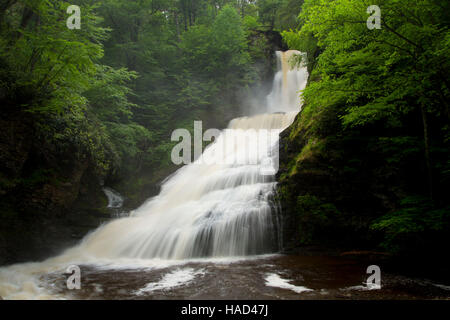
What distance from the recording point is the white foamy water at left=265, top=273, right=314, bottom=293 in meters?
4.87

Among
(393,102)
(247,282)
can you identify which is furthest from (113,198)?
(393,102)

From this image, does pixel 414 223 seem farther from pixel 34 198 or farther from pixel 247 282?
pixel 34 198

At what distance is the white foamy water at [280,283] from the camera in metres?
4.87

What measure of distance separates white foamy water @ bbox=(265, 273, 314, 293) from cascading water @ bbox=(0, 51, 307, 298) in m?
2.15

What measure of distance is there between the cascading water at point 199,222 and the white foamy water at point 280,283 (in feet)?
7.06

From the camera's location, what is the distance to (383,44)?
5414 millimetres

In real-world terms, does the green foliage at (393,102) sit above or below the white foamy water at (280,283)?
above

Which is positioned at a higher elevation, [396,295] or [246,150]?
[246,150]

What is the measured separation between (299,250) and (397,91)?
182 inches

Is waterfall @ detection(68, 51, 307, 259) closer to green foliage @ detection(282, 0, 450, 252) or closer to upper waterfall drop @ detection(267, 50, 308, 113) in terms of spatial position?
green foliage @ detection(282, 0, 450, 252)

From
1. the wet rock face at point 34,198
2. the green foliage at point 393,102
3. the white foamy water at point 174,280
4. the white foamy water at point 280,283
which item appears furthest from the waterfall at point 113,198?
the green foliage at point 393,102

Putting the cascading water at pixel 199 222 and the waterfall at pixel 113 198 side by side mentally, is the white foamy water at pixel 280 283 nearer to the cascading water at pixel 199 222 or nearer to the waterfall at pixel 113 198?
the cascading water at pixel 199 222

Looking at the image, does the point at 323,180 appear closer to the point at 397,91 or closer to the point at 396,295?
the point at 397,91

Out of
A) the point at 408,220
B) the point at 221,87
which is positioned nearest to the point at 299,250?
the point at 408,220
